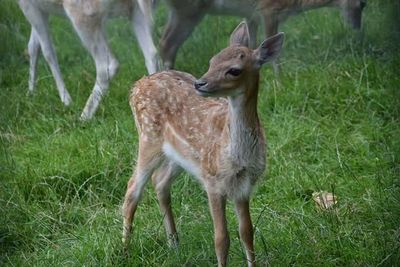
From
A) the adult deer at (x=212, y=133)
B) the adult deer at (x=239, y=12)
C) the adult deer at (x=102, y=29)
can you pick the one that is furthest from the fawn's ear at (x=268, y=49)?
the adult deer at (x=239, y=12)

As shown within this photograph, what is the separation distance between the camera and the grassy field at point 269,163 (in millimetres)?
4945

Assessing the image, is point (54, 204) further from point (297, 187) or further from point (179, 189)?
point (297, 187)

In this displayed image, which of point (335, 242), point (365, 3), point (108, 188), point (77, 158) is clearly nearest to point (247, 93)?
point (335, 242)

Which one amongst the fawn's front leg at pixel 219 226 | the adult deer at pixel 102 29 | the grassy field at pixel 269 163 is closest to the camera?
the fawn's front leg at pixel 219 226

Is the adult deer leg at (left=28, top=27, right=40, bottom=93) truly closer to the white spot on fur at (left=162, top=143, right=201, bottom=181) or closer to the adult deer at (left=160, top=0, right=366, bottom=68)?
the adult deer at (left=160, top=0, right=366, bottom=68)

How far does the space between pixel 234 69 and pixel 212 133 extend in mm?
511

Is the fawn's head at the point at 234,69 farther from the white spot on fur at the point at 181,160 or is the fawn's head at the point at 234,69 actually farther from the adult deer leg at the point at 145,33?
the adult deer leg at the point at 145,33

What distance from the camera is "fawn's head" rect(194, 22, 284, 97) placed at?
14.1 ft

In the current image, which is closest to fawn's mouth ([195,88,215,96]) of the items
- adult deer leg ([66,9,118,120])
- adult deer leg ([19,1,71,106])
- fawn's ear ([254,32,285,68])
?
fawn's ear ([254,32,285,68])

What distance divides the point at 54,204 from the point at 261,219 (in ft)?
4.29

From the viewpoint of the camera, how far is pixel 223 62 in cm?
Answer: 436

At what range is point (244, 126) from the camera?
14.8 ft

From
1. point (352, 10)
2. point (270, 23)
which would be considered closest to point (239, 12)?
point (270, 23)

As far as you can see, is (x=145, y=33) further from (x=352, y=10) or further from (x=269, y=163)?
(x=269, y=163)
